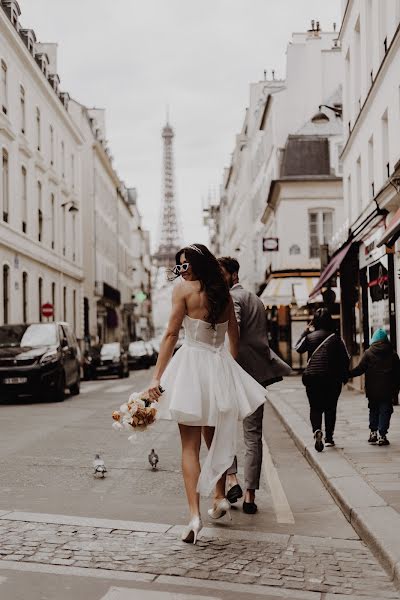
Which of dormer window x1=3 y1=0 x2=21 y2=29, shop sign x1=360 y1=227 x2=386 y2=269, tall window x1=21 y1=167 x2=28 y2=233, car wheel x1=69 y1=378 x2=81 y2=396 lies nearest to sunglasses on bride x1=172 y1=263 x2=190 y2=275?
shop sign x1=360 y1=227 x2=386 y2=269

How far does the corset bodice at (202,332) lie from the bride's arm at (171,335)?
76 millimetres

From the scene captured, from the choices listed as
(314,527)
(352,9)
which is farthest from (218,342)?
(352,9)

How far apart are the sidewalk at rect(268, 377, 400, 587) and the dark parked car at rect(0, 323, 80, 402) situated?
610 centimetres

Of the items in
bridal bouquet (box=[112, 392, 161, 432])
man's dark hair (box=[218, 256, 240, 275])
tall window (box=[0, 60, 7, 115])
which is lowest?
bridal bouquet (box=[112, 392, 161, 432])

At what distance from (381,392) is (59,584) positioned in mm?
6215

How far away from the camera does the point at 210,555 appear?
5289 mm

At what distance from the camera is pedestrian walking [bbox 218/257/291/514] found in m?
6.86

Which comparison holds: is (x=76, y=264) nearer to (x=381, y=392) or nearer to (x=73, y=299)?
(x=73, y=299)

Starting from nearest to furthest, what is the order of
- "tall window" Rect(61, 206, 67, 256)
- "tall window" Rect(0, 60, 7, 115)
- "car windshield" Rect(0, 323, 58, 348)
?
"car windshield" Rect(0, 323, 58, 348) < "tall window" Rect(0, 60, 7, 115) < "tall window" Rect(61, 206, 67, 256)

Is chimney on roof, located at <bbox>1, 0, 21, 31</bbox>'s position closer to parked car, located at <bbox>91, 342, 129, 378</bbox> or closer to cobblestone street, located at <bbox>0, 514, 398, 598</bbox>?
parked car, located at <bbox>91, 342, 129, 378</bbox>

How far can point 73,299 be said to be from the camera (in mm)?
46344

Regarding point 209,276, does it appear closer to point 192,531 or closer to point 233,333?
point 233,333

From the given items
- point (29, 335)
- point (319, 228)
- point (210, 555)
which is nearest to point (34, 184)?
point (319, 228)

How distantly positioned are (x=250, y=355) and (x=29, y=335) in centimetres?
1356
